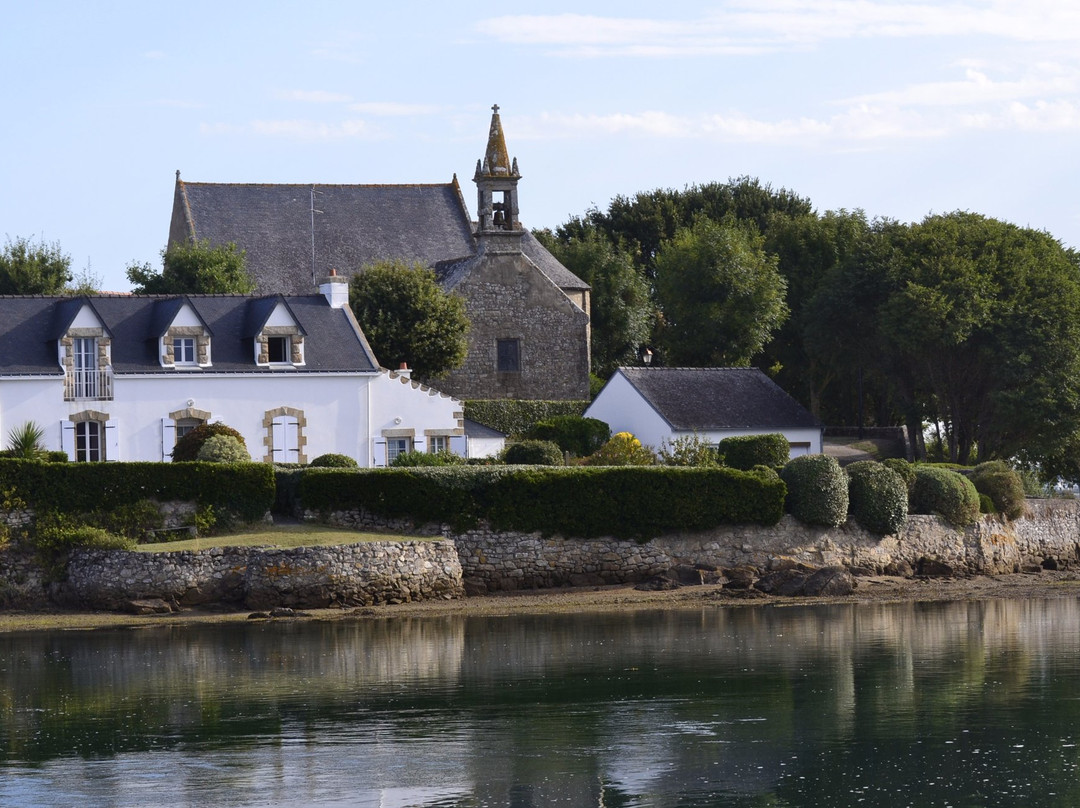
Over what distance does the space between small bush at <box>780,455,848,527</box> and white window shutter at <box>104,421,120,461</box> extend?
55.0ft

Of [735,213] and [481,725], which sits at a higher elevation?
[735,213]

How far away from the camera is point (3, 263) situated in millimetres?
62344

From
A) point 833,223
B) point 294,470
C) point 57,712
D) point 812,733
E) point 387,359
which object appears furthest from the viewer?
point 833,223

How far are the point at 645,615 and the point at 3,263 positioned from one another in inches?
1490

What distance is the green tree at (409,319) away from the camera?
177 feet

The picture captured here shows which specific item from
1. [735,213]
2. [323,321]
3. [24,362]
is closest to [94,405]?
[24,362]

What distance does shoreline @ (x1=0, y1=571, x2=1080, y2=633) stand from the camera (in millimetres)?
32406

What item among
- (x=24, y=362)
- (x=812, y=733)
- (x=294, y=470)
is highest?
(x=24, y=362)

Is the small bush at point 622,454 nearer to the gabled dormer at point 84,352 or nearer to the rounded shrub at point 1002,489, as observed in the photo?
the rounded shrub at point 1002,489

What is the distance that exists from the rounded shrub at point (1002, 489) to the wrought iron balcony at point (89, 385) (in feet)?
75.1

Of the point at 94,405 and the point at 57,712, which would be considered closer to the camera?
the point at 57,712

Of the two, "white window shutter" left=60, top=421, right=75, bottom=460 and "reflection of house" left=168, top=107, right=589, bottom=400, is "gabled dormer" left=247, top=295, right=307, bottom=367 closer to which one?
"white window shutter" left=60, top=421, right=75, bottom=460

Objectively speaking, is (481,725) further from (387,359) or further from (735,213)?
(735,213)

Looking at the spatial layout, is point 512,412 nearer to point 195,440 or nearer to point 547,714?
point 195,440
